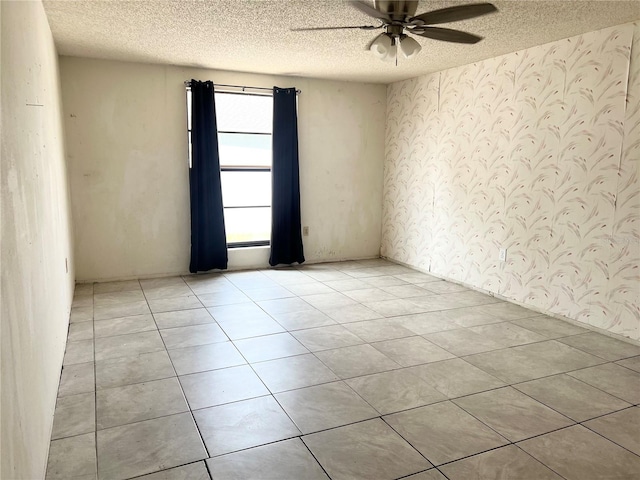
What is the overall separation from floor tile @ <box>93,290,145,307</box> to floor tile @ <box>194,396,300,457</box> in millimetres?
2286

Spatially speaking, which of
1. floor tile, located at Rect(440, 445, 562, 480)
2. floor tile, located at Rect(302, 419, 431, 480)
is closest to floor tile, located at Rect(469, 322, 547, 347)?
floor tile, located at Rect(440, 445, 562, 480)

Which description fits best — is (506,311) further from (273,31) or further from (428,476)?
(273,31)

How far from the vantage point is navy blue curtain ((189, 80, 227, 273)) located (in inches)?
202

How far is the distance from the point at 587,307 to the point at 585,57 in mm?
1994

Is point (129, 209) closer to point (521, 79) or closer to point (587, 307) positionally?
point (521, 79)

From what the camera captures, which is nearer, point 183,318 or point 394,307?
point 183,318

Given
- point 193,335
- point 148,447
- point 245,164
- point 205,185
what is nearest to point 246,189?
point 245,164

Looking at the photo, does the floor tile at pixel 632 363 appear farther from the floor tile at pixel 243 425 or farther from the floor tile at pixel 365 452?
the floor tile at pixel 243 425

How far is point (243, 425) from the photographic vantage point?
2.32 metres

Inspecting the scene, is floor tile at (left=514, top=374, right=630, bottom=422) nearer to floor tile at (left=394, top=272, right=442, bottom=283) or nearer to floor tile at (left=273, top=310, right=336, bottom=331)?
floor tile at (left=273, top=310, right=336, bottom=331)

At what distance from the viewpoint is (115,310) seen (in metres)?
4.08

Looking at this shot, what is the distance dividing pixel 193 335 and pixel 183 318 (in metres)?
0.44

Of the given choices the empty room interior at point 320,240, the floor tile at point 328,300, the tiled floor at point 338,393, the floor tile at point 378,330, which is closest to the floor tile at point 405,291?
the empty room interior at point 320,240

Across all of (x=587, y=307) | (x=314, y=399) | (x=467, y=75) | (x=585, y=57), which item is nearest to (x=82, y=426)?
(x=314, y=399)
